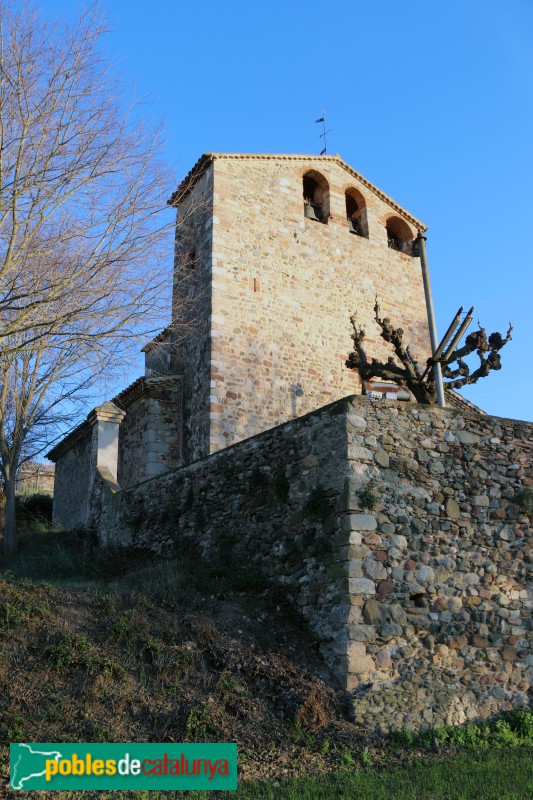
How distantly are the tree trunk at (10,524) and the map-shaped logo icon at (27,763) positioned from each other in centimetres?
923

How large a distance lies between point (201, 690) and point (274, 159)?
1339 cm

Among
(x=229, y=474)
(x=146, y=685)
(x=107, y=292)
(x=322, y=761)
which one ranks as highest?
(x=107, y=292)

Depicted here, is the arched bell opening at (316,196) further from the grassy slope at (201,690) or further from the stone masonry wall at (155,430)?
the grassy slope at (201,690)

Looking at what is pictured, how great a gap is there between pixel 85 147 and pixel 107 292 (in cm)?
180

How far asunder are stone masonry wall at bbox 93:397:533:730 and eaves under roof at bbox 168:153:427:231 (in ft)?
26.8

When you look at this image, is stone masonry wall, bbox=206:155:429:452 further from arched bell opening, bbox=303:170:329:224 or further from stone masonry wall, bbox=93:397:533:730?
stone masonry wall, bbox=93:397:533:730

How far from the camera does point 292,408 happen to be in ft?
49.7

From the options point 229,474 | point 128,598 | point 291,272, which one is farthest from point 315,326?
point 128,598

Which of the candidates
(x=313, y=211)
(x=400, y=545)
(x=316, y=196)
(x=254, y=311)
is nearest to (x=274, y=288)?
(x=254, y=311)

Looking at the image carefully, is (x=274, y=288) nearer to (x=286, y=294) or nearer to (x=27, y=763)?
(x=286, y=294)

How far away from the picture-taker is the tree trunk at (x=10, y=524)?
46.9 ft

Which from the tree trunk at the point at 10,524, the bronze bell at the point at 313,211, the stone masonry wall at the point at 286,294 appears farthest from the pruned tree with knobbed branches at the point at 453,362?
the tree trunk at the point at 10,524

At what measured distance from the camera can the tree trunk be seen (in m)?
14.3

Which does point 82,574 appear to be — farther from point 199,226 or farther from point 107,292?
point 199,226
